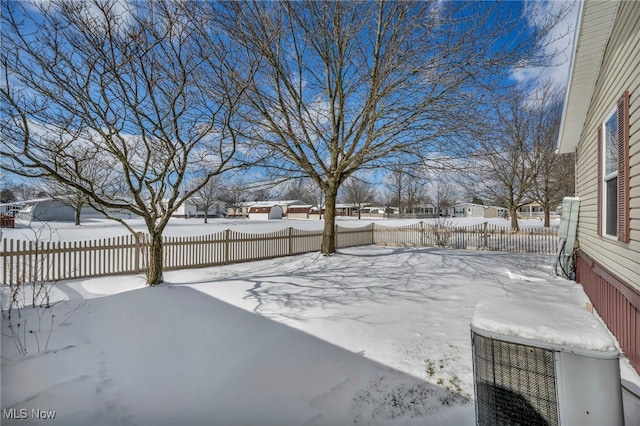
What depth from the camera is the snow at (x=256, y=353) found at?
2.69 metres

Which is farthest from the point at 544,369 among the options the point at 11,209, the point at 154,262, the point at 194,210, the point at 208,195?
the point at 194,210

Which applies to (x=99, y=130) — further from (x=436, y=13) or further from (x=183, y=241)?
(x=436, y=13)

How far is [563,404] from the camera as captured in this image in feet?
6.32

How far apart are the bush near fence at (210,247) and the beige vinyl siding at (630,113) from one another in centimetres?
758

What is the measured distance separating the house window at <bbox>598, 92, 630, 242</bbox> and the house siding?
12 centimetres

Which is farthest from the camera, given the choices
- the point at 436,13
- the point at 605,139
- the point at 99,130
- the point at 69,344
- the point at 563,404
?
the point at 436,13

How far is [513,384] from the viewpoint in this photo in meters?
2.08

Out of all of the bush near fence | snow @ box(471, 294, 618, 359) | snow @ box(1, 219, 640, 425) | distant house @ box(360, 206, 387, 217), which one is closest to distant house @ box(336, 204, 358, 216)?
distant house @ box(360, 206, 387, 217)

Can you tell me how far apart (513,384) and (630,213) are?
2.81 m

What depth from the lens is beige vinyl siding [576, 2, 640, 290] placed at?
3293mm

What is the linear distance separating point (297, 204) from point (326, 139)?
5916 centimetres

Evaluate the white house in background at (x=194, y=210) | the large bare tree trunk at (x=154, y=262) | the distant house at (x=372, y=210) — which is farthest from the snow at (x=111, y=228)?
the distant house at (x=372, y=210)

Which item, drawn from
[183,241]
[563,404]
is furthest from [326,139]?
[563,404]

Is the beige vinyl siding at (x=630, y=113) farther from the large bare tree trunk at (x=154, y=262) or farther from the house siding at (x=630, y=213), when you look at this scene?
the large bare tree trunk at (x=154, y=262)
